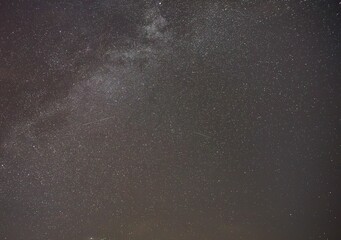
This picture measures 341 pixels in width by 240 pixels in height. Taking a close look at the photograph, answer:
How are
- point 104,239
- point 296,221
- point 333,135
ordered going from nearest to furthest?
point 333,135 < point 296,221 < point 104,239

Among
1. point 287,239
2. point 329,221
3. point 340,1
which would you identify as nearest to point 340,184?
point 329,221

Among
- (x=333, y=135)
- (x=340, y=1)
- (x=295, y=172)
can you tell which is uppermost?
(x=340, y=1)

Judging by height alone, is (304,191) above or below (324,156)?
below

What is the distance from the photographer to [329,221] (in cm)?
701

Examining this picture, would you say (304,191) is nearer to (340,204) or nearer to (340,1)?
(340,204)

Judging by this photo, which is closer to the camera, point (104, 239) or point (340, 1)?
point (340, 1)

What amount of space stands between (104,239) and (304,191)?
15.1 ft

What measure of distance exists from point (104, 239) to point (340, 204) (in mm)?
5217

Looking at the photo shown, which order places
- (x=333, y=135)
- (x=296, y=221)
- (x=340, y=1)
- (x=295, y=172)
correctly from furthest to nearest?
(x=296, y=221) < (x=295, y=172) < (x=333, y=135) < (x=340, y=1)

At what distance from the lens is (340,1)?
4969 mm

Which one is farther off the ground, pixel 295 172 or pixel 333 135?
pixel 333 135

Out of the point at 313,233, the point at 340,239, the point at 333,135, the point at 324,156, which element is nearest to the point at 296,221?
the point at 313,233

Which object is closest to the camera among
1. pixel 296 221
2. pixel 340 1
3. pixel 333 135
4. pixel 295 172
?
pixel 340 1

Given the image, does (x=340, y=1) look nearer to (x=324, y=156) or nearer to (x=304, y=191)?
(x=324, y=156)
